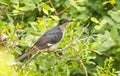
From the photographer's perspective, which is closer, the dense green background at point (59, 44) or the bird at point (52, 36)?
the dense green background at point (59, 44)

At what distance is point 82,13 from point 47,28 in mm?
1647

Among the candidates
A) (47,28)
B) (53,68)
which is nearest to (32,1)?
(47,28)

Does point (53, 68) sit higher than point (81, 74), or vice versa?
point (53, 68)

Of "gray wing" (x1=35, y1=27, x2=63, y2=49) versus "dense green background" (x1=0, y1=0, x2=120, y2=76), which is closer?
"dense green background" (x1=0, y1=0, x2=120, y2=76)

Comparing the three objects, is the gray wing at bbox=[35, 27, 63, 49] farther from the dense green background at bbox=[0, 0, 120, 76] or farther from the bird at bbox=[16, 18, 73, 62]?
the dense green background at bbox=[0, 0, 120, 76]

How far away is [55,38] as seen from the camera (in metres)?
5.45

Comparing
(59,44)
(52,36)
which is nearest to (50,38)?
(52,36)

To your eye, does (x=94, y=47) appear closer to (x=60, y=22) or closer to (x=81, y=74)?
(x=60, y=22)

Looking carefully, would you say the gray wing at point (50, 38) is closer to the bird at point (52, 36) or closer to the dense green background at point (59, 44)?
the bird at point (52, 36)

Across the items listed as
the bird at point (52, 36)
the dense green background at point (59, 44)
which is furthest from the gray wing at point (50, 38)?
the dense green background at point (59, 44)

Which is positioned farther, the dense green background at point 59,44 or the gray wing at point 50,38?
the gray wing at point 50,38

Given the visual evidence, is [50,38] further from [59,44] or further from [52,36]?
[59,44]

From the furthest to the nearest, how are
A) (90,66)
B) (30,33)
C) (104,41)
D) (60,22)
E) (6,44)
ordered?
(90,66)
(60,22)
(104,41)
(30,33)
(6,44)

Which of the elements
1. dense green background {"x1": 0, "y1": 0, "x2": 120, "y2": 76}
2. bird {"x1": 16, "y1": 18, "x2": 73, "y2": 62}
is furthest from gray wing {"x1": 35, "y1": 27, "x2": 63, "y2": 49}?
dense green background {"x1": 0, "y1": 0, "x2": 120, "y2": 76}
